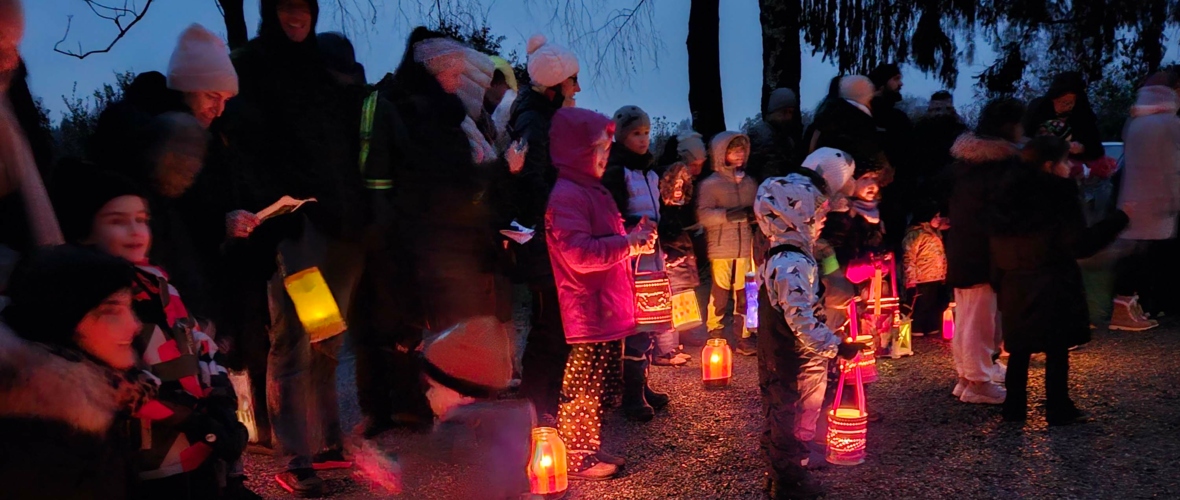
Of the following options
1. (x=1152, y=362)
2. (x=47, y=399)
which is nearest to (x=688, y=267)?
(x=1152, y=362)

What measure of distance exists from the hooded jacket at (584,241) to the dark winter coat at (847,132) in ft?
7.49

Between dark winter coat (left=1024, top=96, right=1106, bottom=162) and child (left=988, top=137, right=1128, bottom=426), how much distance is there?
106 inches

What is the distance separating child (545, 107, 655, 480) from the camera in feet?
13.6

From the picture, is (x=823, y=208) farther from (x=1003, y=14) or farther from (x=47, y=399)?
(x=1003, y=14)

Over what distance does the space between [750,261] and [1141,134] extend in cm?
317

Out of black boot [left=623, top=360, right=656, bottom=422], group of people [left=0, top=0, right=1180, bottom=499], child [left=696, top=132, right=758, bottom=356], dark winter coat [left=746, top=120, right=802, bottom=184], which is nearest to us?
group of people [left=0, top=0, right=1180, bottom=499]

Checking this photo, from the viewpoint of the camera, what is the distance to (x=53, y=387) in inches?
86.1

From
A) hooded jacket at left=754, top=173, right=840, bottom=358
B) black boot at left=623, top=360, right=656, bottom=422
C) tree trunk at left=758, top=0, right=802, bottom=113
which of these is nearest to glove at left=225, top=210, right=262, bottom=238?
hooded jacket at left=754, top=173, right=840, bottom=358

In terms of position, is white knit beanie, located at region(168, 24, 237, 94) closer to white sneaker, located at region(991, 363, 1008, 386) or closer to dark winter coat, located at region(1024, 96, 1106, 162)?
white sneaker, located at region(991, 363, 1008, 386)

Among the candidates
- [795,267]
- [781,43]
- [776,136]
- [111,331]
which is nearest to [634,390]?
[795,267]

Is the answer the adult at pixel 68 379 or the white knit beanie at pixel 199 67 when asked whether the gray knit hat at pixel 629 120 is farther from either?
the adult at pixel 68 379

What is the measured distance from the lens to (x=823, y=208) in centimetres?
403

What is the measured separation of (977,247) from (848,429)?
6.26 feet

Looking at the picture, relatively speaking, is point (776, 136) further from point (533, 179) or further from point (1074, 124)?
point (533, 179)
